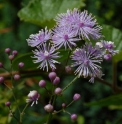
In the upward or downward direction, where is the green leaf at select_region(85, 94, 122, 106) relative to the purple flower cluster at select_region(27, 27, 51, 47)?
downward

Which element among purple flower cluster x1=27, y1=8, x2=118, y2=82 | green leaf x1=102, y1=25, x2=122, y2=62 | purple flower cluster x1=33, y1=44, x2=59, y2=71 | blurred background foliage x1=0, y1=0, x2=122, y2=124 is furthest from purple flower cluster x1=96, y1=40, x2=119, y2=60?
blurred background foliage x1=0, y1=0, x2=122, y2=124

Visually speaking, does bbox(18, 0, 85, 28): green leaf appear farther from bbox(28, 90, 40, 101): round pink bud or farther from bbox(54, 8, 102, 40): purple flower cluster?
bbox(28, 90, 40, 101): round pink bud

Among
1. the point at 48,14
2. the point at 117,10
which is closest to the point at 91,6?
the point at 117,10

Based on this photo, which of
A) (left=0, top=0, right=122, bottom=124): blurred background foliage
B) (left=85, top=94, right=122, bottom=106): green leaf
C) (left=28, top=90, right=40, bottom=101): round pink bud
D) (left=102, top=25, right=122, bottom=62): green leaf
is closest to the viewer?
(left=28, top=90, right=40, bottom=101): round pink bud

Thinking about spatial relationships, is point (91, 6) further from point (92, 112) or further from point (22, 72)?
point (22, 72)

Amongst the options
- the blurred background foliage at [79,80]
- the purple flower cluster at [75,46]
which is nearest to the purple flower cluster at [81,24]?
the purple flower cluster at [75,46]

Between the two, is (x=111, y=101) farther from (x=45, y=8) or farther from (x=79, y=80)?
(x=79, y=80)

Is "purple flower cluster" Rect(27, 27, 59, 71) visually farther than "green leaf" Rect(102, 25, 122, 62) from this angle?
No

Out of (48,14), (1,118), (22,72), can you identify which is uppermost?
(48,14)

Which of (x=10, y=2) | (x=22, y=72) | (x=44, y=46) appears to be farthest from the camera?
(x=10, y=2)
